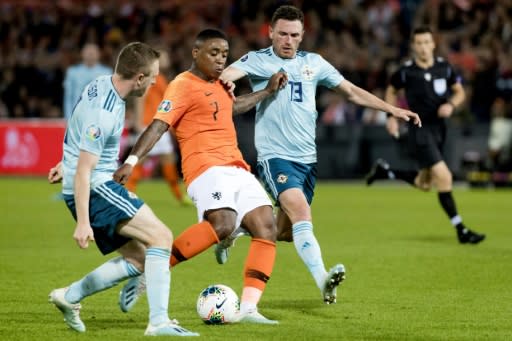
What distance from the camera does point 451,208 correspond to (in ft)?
41.7

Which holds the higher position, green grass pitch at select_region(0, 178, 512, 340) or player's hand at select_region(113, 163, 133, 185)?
player's hand at select_region(113, 163, 133, 185)

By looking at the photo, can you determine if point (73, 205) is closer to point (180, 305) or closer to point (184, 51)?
point (180, 305)

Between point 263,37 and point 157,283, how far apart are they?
63.8 feet

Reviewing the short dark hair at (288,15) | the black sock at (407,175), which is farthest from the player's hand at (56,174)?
the black sock at (407,175)

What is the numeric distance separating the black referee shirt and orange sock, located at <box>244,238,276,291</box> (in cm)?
615

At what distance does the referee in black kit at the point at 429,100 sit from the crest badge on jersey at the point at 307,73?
4.27m

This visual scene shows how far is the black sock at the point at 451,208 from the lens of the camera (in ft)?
41.4

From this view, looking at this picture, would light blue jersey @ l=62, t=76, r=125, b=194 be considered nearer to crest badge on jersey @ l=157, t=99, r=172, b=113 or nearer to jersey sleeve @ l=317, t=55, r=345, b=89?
crest badge on jersey @ l=157, t=99, r=172, b=113

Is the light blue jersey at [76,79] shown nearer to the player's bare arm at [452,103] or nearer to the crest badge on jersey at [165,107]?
the player's bare arm at [452,103]

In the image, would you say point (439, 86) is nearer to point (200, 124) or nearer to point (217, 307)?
point (200, 124)

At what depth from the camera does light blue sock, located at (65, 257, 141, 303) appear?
6.82 metres

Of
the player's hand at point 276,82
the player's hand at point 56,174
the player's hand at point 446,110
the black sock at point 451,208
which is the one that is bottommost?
the black sock at point 451,208

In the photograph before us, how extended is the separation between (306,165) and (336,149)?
593 inches

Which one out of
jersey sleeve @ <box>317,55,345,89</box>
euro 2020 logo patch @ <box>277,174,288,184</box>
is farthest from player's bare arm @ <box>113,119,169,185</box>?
jersey sleeve @ <box>317,55,345,89</box>
